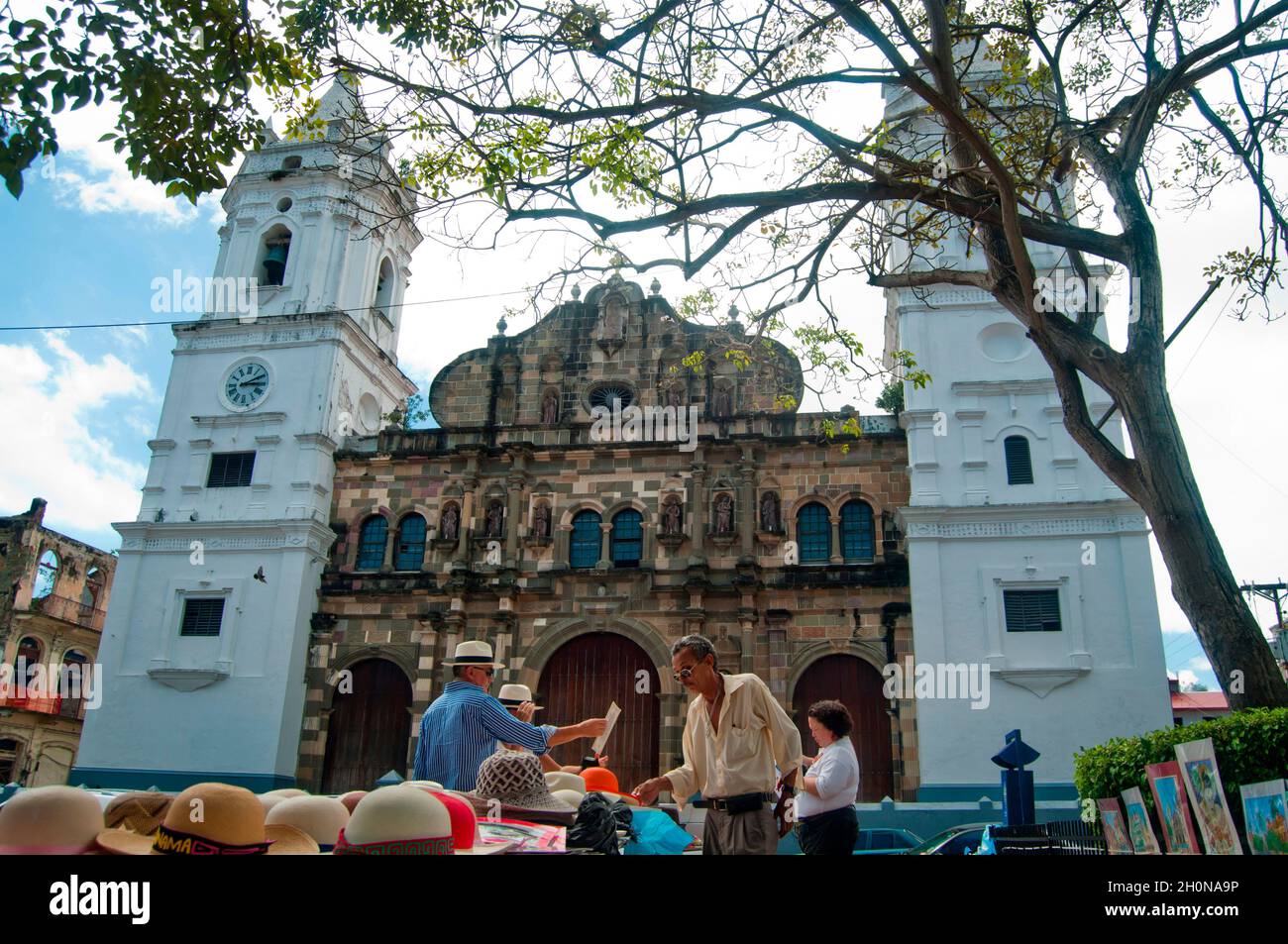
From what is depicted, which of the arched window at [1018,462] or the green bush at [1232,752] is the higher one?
the arched window at [1018,462]

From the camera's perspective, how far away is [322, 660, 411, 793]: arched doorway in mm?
18953

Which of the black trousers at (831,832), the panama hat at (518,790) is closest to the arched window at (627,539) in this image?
the black trousers at (831,832)

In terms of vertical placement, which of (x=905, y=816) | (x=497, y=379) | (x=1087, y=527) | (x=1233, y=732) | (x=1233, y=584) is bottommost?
(x=905, y=816)

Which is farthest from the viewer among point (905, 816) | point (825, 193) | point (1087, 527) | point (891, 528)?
point (891, 528)

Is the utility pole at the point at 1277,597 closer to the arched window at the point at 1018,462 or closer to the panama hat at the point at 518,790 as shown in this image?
the arched window at the point at 1018,462

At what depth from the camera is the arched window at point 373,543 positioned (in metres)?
20.6

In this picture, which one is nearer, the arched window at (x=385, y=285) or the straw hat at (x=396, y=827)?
the straw hat at (x=396, y=827)

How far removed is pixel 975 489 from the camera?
17.8m

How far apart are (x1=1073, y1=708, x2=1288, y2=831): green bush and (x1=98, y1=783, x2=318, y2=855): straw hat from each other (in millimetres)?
5458

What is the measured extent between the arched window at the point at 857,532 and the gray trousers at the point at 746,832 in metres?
14.2

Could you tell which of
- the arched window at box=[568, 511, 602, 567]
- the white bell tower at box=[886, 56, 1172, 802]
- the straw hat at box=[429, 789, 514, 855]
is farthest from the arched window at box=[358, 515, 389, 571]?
the straw hat at box=[429, 789, 514, 855]
